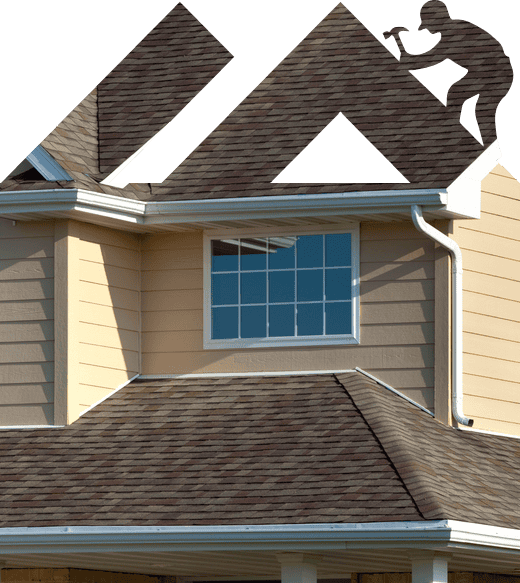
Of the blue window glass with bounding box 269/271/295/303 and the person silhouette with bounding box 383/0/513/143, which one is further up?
the person silhouette with bounding box 383/0/513/143

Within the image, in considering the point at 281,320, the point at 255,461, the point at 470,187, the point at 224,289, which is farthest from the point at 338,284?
the point at 255,461

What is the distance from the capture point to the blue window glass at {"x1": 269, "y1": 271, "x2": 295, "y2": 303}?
609 inches

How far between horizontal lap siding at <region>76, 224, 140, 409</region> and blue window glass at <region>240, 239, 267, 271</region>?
1347 mm

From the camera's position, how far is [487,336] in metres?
15.4

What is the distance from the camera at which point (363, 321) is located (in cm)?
1509

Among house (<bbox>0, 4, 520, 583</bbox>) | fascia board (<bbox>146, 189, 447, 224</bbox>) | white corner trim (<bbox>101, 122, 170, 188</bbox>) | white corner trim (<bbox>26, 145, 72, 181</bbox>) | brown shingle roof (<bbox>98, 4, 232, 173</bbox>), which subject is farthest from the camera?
brown shingle roof (<bbox>98, 4, 232, 173</bbox>)

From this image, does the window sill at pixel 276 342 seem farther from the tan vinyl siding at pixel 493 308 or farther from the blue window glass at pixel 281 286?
the tan vinyl siding at pixel 493 308

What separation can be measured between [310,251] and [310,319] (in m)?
0.83

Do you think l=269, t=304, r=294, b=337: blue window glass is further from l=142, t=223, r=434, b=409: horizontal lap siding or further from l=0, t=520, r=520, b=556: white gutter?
l=0, t=520, r=520, b=556: white gutter

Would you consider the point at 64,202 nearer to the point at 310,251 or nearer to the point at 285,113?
the point at 310,251

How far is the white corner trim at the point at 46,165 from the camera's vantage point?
49.2 feet

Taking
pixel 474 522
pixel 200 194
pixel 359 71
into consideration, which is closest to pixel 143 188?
pixel 200 194

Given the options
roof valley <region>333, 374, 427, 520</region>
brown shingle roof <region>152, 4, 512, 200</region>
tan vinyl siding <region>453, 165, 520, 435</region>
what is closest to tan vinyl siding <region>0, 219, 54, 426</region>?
brown shingle roof <region>152, 4, 512, 200</region>

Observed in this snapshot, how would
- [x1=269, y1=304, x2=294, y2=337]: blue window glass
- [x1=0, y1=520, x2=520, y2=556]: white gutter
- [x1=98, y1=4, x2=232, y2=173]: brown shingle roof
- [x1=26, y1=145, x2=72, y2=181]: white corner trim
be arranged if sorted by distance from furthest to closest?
[x1=98, y1=4, x2=232, y2=173]: brown shingle roof → [x1=269, y1=304, x2=294, y2=337]: blue window glass → [x1=26, y1=145, x2=72, y2=181]: white corner trim → [x1=0, y1=520, x2=520, y2=556]: white gutter
